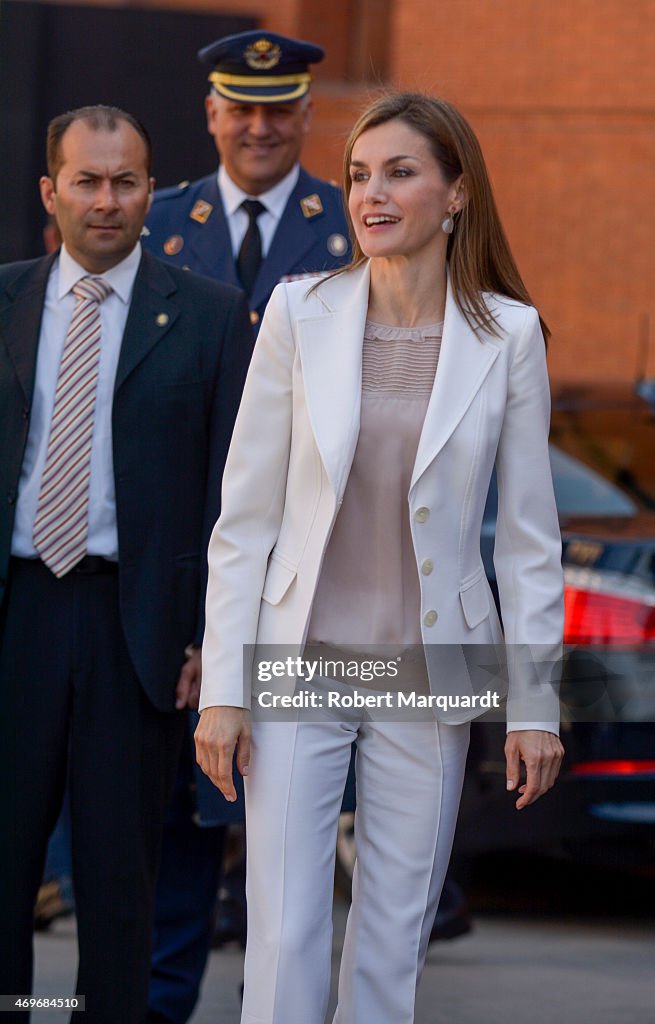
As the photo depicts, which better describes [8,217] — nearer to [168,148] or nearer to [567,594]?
[168,148]

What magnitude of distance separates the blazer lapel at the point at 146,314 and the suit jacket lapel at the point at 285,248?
72 centimetres

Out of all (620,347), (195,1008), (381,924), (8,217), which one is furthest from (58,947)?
(620,347)

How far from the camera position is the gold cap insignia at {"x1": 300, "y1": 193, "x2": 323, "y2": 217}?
16.2 ft

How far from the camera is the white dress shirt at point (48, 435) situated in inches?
153

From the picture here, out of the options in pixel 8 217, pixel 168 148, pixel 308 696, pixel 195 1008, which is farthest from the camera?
pixel 8 217

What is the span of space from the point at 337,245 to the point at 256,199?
258 mm

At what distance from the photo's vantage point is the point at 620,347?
15453 mm

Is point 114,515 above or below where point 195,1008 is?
above

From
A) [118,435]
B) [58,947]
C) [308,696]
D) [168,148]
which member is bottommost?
[58,947]

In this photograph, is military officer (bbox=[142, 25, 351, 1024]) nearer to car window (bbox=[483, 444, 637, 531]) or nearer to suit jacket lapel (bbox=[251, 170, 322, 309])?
suit jacket lapel (bbox=[251, 170, 322, 309])

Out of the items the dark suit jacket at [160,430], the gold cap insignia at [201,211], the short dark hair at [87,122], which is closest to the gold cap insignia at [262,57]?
the gold cap insignia at [201,211]

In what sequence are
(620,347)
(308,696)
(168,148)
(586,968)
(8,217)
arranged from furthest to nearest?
(620,347)
(8,217)
(168,148)
(586,968)
(308,696)

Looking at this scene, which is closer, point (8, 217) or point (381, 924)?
point (381, 924)

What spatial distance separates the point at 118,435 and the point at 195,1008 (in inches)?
71.0
